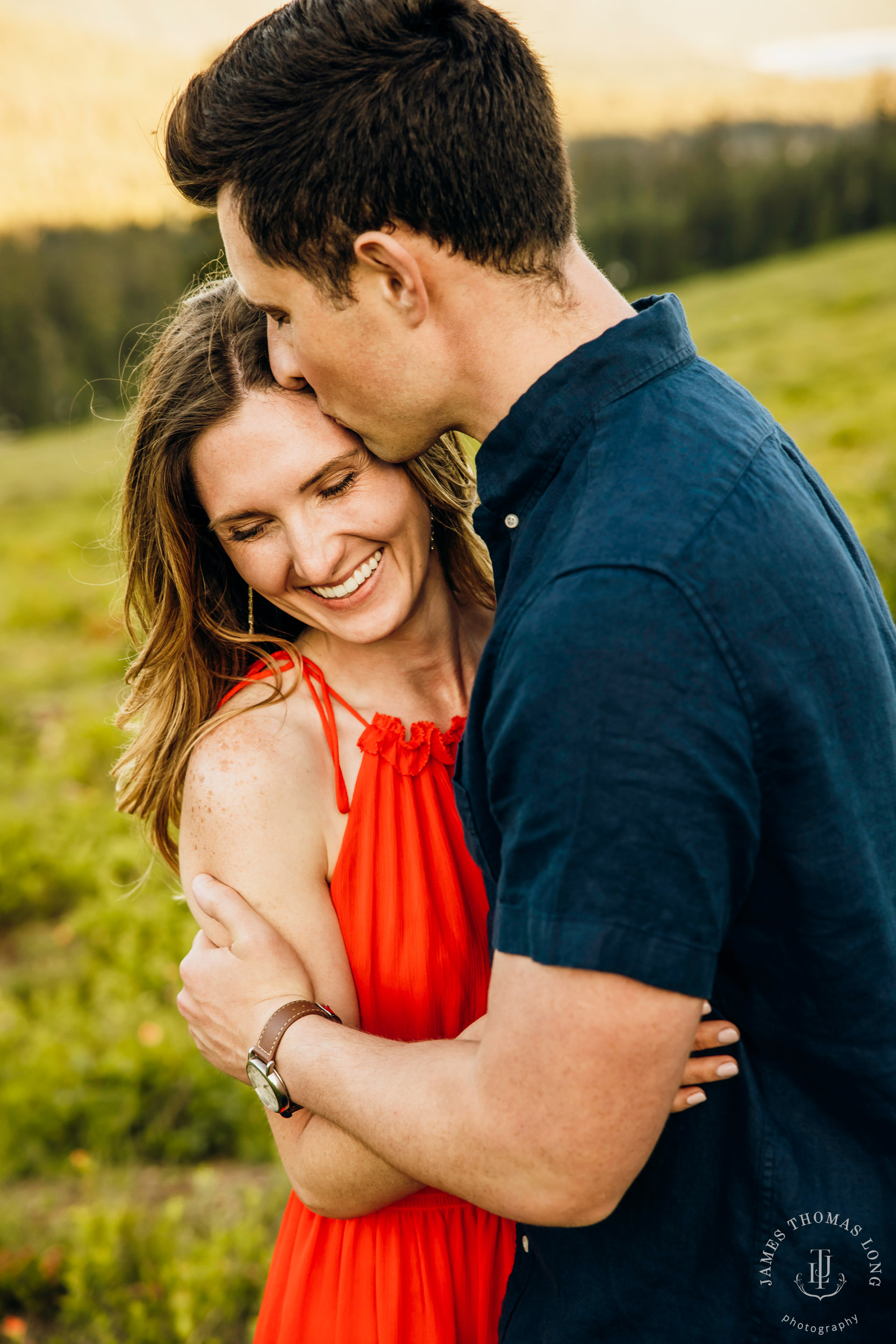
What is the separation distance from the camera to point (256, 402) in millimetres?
2180

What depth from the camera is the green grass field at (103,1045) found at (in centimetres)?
331

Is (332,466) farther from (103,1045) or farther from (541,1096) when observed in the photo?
(103,1045)

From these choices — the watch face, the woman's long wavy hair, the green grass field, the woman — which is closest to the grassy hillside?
the green grass field

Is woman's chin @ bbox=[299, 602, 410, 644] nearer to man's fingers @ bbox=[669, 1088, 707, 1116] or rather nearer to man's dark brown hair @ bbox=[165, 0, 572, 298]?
man's dark brown hair @ bbox=[165, 0, 572, 298]

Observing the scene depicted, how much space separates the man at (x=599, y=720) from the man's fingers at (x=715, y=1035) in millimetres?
47

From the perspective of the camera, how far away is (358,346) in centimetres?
162

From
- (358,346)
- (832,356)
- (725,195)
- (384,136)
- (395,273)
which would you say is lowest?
(832,356)

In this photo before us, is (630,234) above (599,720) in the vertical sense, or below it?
below

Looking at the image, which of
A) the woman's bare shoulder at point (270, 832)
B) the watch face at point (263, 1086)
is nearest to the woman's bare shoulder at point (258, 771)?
the woman's bare shoulder at point (270, 832)

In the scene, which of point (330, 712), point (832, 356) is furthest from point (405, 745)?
point (832, 356)

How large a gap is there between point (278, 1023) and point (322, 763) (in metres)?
0.60

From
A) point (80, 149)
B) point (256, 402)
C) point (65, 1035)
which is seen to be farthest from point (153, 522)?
point (80, 149)

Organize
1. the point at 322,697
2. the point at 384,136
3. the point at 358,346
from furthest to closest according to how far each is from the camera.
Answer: the point at 322,697, the point at 358,346, the point at 384,136

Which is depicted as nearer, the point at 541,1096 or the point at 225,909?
the point at 541,1096
